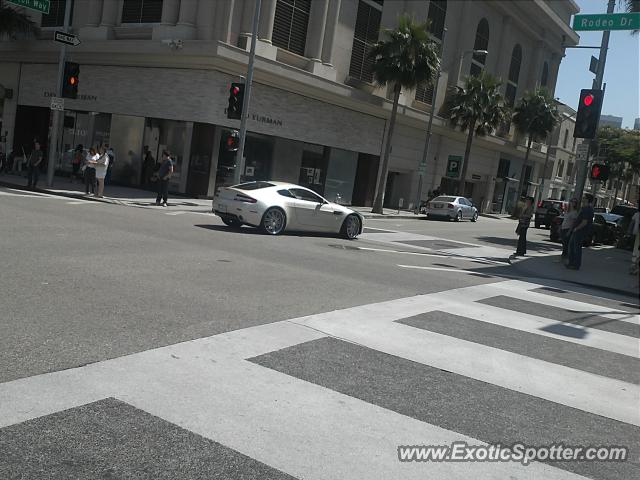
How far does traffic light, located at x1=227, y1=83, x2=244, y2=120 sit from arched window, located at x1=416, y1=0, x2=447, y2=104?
22081mm

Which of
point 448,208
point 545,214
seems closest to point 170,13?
point 448,208

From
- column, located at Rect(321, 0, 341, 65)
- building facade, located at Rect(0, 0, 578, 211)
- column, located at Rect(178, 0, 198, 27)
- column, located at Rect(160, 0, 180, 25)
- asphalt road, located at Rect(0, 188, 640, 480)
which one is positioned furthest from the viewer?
column, located at Rect(321, 0, 341, 65)

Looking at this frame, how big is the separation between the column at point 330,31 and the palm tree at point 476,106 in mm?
14967

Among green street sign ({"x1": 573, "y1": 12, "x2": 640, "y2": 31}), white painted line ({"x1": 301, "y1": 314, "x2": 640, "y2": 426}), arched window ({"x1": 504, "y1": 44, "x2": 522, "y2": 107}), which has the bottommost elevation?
white painted line ({"x1": 301, "y1": 314, "x2": 640, "y2": 426})

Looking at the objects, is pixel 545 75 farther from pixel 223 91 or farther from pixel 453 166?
pixel 223 91

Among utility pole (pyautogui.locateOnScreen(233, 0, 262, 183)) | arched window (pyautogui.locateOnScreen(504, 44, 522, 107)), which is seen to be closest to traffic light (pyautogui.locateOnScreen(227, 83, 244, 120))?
utility pole (pyautogui.locateOnScreen(233, 0, 262, 183))

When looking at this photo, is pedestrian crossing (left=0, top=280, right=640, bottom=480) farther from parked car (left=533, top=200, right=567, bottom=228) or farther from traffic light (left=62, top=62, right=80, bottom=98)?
parked car (left=533, top=200, right=567, bottom=228)

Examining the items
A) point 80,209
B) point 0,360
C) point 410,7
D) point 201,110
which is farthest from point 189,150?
point 0,360

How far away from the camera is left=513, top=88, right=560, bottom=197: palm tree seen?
5491 cm

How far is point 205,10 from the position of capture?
26.8 m

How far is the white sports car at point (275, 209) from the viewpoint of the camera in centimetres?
1591

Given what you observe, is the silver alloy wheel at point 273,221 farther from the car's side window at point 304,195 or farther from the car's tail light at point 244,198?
the car's side window at point 304,195

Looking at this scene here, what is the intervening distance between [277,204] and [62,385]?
11922 millimetres

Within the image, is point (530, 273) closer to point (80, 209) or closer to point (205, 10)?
point (80, 209)
